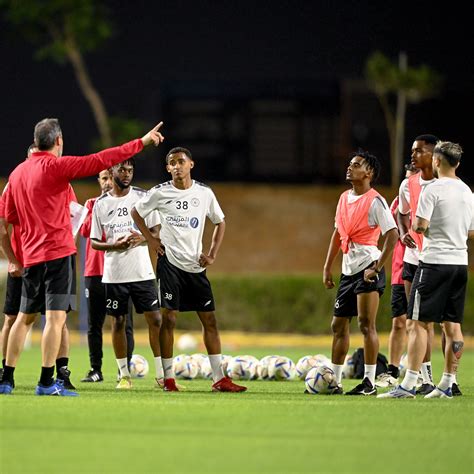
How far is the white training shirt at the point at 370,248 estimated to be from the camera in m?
12.0

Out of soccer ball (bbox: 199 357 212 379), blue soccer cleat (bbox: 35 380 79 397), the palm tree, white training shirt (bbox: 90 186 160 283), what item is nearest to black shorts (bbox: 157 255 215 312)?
white training shirt (bbox: 90 186 160 283)

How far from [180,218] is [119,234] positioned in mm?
846

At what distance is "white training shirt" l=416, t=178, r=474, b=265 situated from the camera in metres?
11.1

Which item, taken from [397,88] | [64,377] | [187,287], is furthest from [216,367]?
[397,88]

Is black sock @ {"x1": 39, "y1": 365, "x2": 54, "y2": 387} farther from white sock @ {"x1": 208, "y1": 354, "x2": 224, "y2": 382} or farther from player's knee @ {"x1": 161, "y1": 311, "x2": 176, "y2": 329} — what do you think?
white sock @ {"x1": 208, "y1": 354, "x2": 224, "y2": 382}

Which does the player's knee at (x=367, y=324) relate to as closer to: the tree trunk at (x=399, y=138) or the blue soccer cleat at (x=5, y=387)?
the blue soccer cleat at (x=5, y=387)

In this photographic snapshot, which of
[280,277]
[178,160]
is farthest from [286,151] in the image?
[178,160]

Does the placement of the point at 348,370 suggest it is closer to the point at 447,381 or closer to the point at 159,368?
the point at 159,368

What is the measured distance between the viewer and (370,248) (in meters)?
12.1

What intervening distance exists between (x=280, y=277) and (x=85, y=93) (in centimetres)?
1241

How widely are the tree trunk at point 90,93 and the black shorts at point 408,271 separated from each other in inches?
898

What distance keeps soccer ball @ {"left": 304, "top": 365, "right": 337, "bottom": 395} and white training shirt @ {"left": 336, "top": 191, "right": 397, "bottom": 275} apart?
102 centimetres

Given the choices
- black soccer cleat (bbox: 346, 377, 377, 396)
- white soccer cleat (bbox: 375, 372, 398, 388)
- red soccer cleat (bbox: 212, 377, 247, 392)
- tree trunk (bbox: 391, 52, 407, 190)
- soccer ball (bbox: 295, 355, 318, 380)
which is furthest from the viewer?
tree trunk (bbox: 391, 52, 407, 190)

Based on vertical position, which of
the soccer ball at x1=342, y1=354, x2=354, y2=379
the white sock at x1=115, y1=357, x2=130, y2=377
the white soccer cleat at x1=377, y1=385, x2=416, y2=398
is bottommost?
the soccer ball at x1=342, y1=354, x2=354, y2=379
